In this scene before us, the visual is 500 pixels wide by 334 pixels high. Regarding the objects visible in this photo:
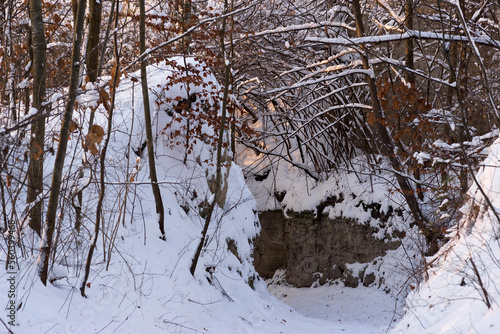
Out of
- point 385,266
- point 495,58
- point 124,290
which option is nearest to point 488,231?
point 124,290

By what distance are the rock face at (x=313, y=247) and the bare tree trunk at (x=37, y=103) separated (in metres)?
7.92

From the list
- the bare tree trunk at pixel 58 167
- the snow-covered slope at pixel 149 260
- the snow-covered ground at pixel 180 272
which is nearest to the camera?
the snow-covered ground at pixel 180 272

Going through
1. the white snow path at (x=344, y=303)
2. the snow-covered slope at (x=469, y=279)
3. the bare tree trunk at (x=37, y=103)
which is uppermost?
the bare tree trunk at (x=37, y=103)

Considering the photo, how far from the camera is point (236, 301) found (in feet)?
21.2

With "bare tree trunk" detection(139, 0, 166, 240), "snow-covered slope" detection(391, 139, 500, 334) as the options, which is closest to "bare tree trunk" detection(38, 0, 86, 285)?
"bare tree trunk" detection(139, 0, 166, 240)

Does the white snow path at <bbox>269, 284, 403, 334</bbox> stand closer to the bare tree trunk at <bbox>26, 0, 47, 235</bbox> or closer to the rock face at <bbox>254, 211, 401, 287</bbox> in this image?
the rock face at <bbox>254, 211, 401, 287</bbox>

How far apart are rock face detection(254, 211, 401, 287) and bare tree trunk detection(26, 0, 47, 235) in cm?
792

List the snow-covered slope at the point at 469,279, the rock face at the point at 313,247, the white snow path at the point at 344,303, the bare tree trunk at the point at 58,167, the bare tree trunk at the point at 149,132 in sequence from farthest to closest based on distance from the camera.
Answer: the rock face at the point at 313,247
the white snow path at the point at 344,303
the bare tree trunk at the point at 149,132
the bare tree trunk at the point at 58,167
the snow-covered slope at the point at 469,279

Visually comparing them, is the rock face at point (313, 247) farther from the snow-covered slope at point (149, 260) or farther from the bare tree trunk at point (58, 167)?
the bare tree trunk at point (58, 167)

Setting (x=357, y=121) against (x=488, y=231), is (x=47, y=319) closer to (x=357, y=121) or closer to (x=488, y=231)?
(x=488, y=231)

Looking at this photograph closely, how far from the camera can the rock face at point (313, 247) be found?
11375 millimetres

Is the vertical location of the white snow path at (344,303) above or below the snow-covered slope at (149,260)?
below

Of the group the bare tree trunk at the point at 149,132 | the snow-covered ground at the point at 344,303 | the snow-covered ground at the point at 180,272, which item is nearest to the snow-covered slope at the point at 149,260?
the snow-covered ground at the point at 180,272

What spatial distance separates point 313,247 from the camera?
40.5 feet
